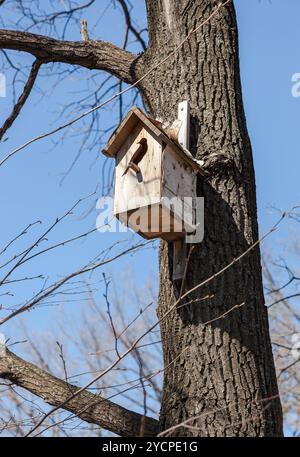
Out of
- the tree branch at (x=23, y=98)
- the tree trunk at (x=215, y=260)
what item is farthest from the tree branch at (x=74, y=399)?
the tree branch at (x=23, y=98)

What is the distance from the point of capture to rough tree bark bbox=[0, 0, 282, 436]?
2.87 meters

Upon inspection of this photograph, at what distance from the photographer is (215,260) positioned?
3141 mm

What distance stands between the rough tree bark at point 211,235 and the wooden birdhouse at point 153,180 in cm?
10

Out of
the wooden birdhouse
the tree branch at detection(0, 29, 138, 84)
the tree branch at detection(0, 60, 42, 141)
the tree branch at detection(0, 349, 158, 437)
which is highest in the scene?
the tree branch at detection(0, 29, 138, 84)

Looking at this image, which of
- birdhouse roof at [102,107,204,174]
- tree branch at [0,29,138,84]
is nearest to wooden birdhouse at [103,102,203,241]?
birdhouse roof at [102,107,204,174]

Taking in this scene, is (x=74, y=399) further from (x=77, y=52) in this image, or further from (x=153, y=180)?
(x=77, y=52)

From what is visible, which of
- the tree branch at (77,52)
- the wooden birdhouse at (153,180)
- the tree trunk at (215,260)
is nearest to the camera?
the tree trunk at (215,260)

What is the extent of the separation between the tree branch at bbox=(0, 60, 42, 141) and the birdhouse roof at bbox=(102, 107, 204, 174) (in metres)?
0.69

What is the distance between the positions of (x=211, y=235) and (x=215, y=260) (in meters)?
0.12

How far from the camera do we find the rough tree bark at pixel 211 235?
287 centimetres

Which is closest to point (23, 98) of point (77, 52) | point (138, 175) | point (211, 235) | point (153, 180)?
point (77, 52)

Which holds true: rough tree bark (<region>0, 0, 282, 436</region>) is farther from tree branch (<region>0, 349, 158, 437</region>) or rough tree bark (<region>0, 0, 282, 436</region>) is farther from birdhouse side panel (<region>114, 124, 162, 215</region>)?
birdhouse side panel (<region>114, 124, 162, 215</region>)

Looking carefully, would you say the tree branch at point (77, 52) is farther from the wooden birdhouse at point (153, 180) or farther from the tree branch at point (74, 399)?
the tree branch at point (74, 399)
